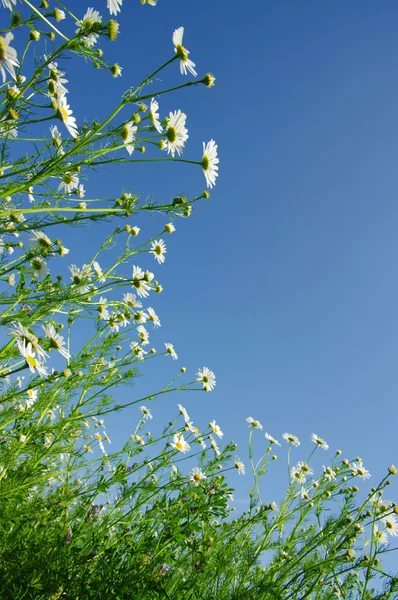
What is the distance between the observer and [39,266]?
2352 millimetres

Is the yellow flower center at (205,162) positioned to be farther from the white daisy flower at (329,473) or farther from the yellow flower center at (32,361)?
the white daisy flower at (329,473)

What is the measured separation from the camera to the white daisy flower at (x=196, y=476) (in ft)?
9.27

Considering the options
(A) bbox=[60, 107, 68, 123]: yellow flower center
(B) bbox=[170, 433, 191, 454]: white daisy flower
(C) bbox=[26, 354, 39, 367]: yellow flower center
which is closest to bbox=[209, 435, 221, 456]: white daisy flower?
(B) bbox=[170, 433, 191, 454]: white daisy flower

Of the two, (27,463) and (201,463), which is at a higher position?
(201,463)

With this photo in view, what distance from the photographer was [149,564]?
7.48 feet

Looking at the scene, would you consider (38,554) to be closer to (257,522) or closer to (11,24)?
(257,522)

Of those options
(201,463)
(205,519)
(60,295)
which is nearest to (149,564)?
(205,519)

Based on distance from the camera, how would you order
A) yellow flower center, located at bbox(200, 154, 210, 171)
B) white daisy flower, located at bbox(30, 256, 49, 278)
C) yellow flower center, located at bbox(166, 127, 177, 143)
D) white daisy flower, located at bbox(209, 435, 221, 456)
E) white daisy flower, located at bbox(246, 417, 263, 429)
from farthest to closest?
1. white daisy flower, located at bbox(246, 417, 263, 429)
2. white daisy flower, located at bbox(209, 435, 221, 456)
3. white daisy flower, located at bbox(30, 256, 49, 278)
4. yellow flower center, located at bbox(200, 154, 210, 171)
5. yellow flower center, located at bbox(166, 127, 177, 143)

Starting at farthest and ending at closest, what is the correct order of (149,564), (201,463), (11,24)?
(201,463) < (149,564) < (11,24)

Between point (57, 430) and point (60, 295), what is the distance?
2.78ft

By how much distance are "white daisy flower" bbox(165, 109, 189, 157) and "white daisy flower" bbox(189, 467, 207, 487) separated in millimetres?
1903

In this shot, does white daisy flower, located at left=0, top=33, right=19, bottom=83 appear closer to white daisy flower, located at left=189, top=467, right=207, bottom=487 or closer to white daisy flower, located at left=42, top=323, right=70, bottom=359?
white daisy flower, located at left=42, top=323, right=70, bottom=359

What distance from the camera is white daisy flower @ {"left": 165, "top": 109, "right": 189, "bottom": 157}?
206 centimetres

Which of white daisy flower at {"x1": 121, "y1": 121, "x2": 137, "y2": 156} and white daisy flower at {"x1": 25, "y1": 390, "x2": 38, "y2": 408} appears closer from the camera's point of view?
white daisy flower at {"x1": 121, "y1": 121, "x2": 137, "y2": 156}
